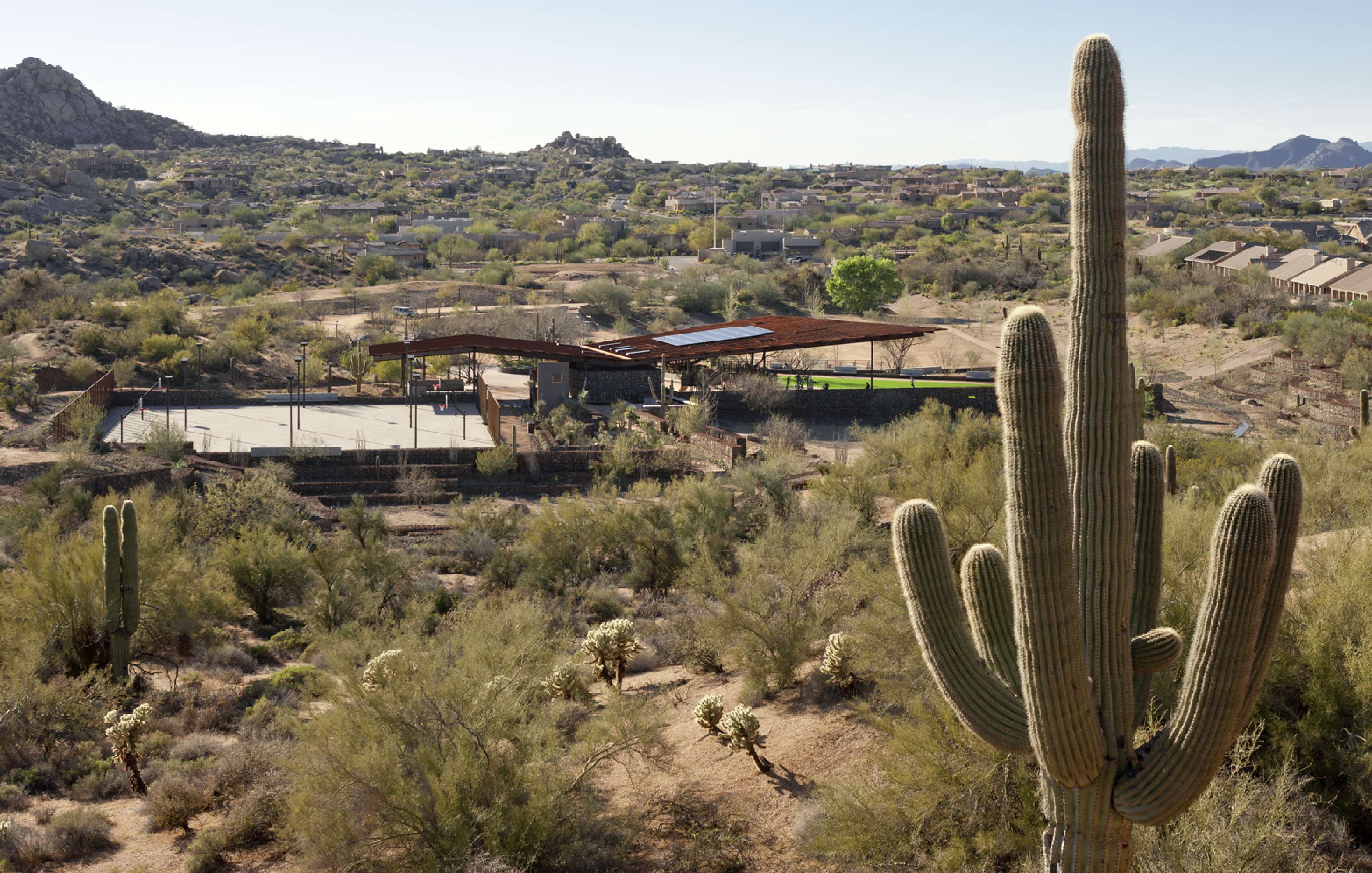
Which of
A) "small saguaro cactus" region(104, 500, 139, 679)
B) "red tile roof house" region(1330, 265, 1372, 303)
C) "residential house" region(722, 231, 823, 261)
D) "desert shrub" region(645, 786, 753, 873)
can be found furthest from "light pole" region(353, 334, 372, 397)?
"red tile roof house" region(1330, 265, 1372, 303)

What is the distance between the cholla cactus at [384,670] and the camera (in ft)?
40.1

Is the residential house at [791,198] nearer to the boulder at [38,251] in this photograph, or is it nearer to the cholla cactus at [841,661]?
the boulder at [38,251]

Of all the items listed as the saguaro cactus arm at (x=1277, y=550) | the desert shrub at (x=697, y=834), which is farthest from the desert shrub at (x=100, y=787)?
the saguaro cactus arm at (x=1277, y=550)

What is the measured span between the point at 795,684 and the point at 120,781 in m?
7.92

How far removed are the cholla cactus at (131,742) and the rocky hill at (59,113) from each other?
132m

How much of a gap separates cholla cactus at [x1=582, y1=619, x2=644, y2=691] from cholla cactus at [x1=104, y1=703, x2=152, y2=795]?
5439 millimetres

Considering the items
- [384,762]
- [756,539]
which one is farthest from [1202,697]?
[756,539]

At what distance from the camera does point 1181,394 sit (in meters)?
44.2

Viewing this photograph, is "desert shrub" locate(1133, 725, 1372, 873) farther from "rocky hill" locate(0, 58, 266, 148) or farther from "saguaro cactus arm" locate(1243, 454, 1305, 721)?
"rocky hill" locate(0, 58, 266, 148)

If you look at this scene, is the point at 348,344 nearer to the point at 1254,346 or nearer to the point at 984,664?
the point at 1254,346

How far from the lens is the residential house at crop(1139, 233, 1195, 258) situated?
3036 inches

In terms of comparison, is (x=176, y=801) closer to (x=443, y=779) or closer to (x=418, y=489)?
(x=443, y=779)

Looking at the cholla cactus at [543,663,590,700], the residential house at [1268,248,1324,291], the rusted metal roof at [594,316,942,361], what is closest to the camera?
the cholla cactus at [543,663,590,700]

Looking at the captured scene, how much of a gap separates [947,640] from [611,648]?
879cm
